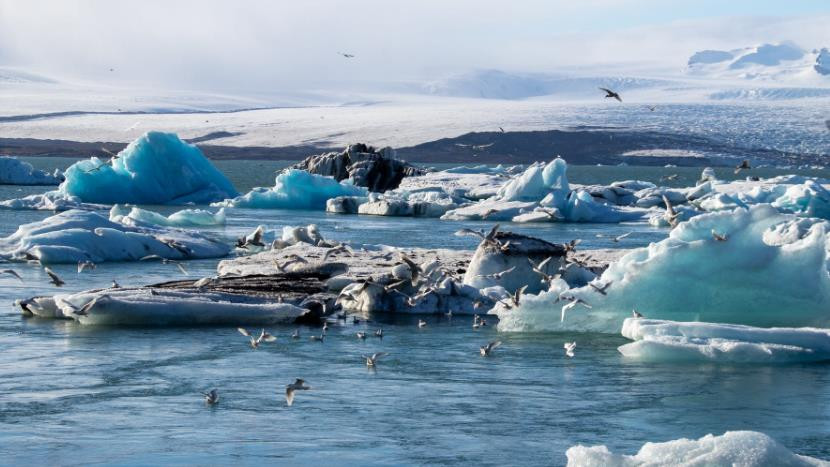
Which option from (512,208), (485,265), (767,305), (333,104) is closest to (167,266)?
(485,265)

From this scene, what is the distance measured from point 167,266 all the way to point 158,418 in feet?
31.4

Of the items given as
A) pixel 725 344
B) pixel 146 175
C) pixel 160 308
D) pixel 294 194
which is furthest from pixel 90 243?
pixel 294 194

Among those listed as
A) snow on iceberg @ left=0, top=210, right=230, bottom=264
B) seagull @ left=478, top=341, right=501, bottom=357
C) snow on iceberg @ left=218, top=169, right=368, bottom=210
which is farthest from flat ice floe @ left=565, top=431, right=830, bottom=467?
snow on iceberg @ left=218, top=169, right=368, bottom=210

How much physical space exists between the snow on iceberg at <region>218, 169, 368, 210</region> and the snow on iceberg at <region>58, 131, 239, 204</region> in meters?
1.35

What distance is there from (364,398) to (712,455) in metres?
3.24

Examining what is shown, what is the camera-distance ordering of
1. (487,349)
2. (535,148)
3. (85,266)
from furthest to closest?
(535,148) < (85,266) < (487,349)

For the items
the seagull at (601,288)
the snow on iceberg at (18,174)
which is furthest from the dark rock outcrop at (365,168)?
the seagull at (601,288)

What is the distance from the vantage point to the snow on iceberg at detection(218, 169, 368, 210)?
36594 millimetres

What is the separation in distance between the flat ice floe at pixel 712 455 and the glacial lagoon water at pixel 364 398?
0.97 m

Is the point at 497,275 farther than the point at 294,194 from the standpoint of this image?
No

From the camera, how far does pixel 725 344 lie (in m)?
10.1

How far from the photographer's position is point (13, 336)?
10.9m

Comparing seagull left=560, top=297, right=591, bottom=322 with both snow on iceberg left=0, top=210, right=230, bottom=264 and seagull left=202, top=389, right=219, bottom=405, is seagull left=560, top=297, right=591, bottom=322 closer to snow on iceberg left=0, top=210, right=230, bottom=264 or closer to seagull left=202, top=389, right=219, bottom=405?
seagull left=202, top=389, right=219, bottom=405

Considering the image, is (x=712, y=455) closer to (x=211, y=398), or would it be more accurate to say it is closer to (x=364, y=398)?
(x=364, y=398)
